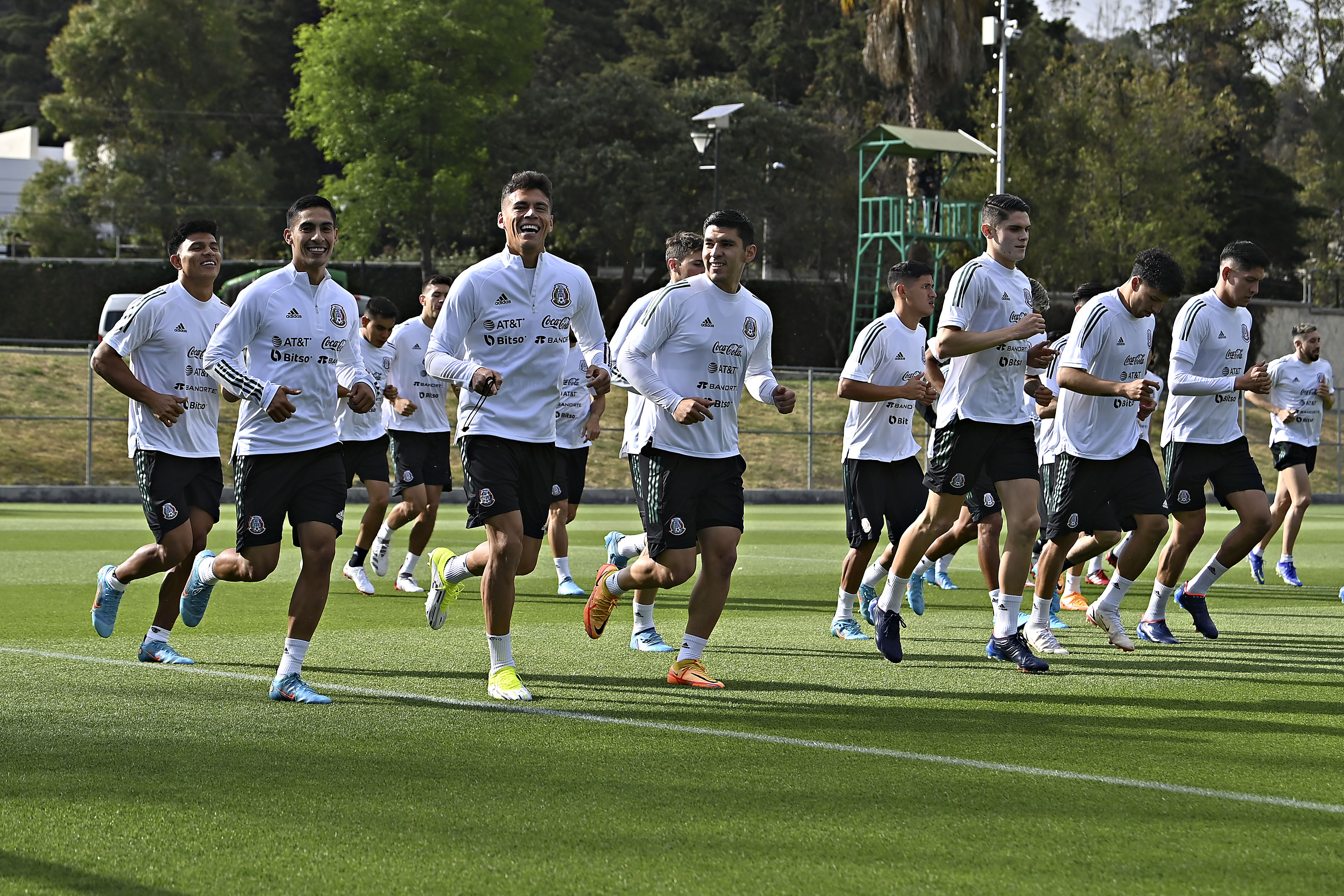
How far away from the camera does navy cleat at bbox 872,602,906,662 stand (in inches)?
351

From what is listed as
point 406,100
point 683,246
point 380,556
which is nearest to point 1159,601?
point 683,246

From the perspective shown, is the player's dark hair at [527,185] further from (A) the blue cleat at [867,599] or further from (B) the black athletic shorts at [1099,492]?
(A) the blue cleat at [867,599]

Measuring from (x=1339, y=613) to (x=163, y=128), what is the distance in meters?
50.3

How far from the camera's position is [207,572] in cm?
834

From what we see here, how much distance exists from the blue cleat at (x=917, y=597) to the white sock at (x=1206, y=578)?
1.86 meters

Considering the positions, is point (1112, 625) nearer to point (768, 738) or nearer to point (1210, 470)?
point (1210, 470)

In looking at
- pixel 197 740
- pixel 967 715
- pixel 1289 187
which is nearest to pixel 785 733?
pixel 967 715

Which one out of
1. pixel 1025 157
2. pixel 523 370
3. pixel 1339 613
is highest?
pixel 1025 157

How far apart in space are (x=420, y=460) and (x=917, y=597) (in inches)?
161

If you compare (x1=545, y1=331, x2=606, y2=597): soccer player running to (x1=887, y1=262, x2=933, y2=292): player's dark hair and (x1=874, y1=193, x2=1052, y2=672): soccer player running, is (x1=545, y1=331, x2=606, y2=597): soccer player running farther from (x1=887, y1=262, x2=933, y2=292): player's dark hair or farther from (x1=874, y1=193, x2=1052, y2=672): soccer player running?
(x1=874, y1=193, x2=1052, y2=672): soccer player running

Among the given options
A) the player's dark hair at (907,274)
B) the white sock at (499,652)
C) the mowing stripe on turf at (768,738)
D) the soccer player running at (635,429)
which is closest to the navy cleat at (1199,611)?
the player's dark hair at (907,274)

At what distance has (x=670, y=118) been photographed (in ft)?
153

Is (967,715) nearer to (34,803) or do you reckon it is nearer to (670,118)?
(34,803)

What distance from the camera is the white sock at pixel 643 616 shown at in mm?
9461
